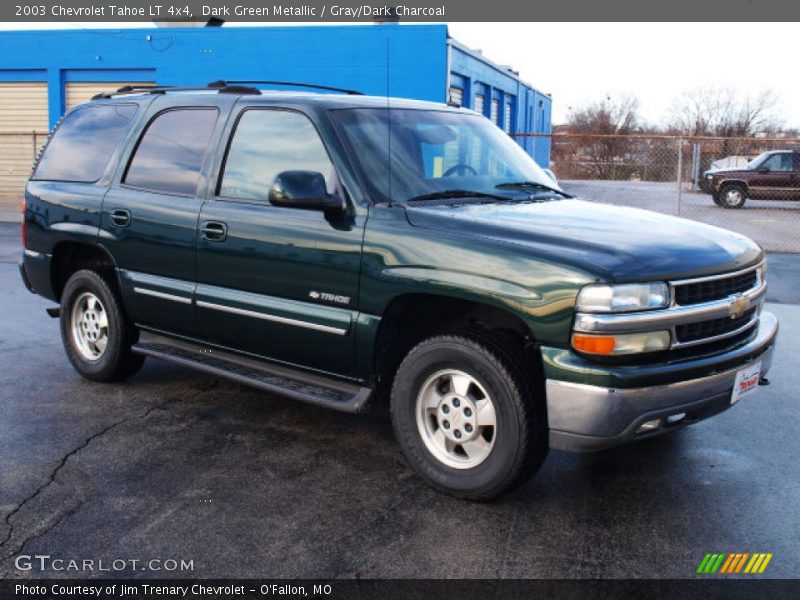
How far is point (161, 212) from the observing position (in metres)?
5.25

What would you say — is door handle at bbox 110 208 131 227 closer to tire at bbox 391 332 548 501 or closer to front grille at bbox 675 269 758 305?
tire at bbox 391 332 548 501

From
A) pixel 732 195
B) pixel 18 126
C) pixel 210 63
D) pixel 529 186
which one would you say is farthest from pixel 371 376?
Answer: pixel 18 126

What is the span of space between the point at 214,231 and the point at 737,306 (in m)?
2.86

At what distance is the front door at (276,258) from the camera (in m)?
4.42

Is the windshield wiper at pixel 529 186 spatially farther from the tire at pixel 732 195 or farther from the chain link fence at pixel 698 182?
the tire at pixel 732 195

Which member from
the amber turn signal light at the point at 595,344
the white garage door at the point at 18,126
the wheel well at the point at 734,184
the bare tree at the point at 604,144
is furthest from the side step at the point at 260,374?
the wheel well at the point at 734,184

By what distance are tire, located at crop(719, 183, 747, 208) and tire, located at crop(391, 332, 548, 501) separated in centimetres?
2222

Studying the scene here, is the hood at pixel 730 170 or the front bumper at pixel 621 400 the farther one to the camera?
the hood at pixel 730 170

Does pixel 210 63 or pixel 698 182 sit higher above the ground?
pixel 210 63

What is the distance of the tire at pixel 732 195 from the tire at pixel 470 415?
875 inches

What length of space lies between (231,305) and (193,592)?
199 centimetres

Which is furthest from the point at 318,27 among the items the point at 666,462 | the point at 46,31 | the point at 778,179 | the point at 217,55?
the point at 666,462

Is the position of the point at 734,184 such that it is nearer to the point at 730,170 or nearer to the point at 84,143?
the point at 730,170

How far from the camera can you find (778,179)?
2412 cm
